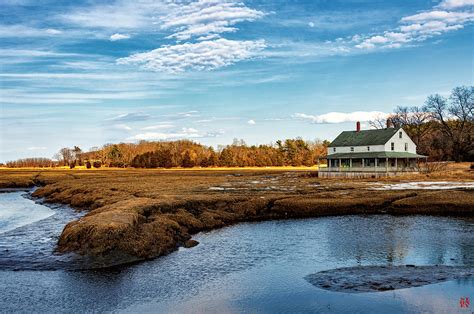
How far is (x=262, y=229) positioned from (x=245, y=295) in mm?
13319

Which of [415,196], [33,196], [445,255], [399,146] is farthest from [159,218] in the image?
[399,146]

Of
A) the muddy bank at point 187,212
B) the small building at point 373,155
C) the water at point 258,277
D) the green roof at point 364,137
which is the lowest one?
the water at point 258,277

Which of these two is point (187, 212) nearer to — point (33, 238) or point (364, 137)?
point (33, 238)

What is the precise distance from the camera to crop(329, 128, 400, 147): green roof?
244 ft

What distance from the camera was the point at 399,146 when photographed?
75188 millimetres

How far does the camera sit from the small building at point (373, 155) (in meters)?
69.9

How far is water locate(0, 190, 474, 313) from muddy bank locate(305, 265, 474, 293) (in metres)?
0.45

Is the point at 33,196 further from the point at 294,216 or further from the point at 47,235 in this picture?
the point at 294,216

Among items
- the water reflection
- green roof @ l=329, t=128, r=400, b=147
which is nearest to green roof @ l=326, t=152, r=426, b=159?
green roof @ l=329, t=128, r=400, b=147

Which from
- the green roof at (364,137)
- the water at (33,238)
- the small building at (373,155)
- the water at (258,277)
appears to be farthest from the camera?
the green roof at (364,137)

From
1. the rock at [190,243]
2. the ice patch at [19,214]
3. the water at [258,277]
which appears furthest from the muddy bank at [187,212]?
the ice patch at [19,214]

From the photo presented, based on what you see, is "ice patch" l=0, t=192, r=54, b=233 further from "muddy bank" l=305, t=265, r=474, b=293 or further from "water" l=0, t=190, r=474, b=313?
"muddy bank" l=305, t=265, r=474, b=293

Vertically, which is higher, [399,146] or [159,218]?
[399,146]

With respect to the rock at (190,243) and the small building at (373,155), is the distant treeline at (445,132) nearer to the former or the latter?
the small building at (373,155)
